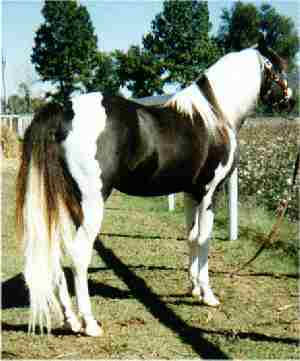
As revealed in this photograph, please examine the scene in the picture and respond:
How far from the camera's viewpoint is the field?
3260 mm

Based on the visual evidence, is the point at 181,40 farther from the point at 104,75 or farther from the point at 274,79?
the point at 274,79

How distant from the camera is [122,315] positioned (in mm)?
3842

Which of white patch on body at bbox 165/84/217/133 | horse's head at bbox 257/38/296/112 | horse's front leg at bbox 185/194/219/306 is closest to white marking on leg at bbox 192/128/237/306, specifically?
horse's front leg at bbox 185/194/219/306

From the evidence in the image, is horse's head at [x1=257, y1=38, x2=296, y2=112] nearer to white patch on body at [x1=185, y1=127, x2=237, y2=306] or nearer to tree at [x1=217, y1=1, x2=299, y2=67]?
white patch on body at [x1=185, y1=127, x2=237, y2=306]

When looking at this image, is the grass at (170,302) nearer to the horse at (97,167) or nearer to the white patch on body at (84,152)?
the horse at (97,167)

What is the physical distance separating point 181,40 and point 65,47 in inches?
448

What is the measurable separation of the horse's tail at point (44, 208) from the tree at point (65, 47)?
36.1m

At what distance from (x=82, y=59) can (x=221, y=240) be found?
36.2m

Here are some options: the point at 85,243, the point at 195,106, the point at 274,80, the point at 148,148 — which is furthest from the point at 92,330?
the point at 274,80

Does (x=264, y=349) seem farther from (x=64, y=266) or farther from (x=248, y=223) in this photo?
(x=248, y=223)

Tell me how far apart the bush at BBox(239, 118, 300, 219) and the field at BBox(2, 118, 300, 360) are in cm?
44

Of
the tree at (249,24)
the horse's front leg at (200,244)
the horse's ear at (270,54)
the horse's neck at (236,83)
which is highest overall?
the tree at (249,24)

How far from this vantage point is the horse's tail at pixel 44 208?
326 centimetres

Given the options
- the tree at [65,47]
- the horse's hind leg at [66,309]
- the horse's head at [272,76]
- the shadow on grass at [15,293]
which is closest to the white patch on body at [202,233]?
the horse's head at [272,76]
